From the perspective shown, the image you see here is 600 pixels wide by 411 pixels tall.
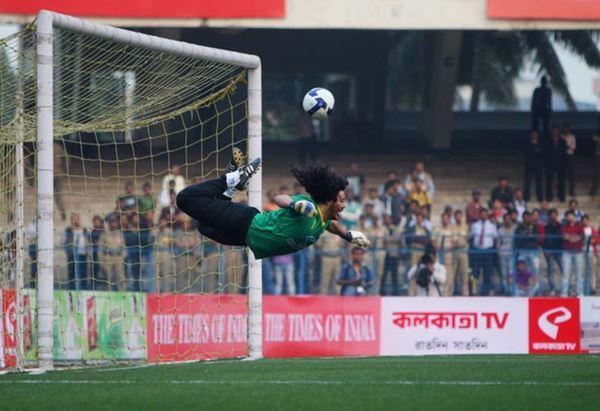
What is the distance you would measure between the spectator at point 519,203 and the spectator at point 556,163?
1.39m

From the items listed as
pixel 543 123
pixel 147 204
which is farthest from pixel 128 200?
pixel 543 123

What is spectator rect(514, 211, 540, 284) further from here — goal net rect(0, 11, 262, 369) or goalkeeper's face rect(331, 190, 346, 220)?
goalkeeper's face rect(331, 190, 346, 220)

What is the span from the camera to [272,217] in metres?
11.2

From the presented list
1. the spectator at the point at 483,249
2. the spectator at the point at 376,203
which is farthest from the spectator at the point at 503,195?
the spectator at the point at 376,203

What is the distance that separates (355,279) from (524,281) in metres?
2.92

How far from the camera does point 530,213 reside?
23453 mm

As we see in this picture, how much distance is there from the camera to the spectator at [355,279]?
21.4m

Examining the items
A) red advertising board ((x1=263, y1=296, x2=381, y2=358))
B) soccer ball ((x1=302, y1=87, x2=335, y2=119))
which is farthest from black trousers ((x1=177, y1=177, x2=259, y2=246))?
red advertising board ((x1=263, y1=296, x2=381, y2=358))

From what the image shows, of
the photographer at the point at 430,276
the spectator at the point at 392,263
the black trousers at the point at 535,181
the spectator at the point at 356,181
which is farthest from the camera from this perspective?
the black trousers at the point at 535,181

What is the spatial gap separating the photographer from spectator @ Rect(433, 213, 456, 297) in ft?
0.61

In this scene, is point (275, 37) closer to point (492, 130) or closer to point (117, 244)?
point (492, 130)

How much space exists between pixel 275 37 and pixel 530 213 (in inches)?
406

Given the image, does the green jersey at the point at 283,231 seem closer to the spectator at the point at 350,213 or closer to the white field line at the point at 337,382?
the white field line at the point at 337,382

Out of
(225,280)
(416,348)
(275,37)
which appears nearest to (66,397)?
(416,348)
